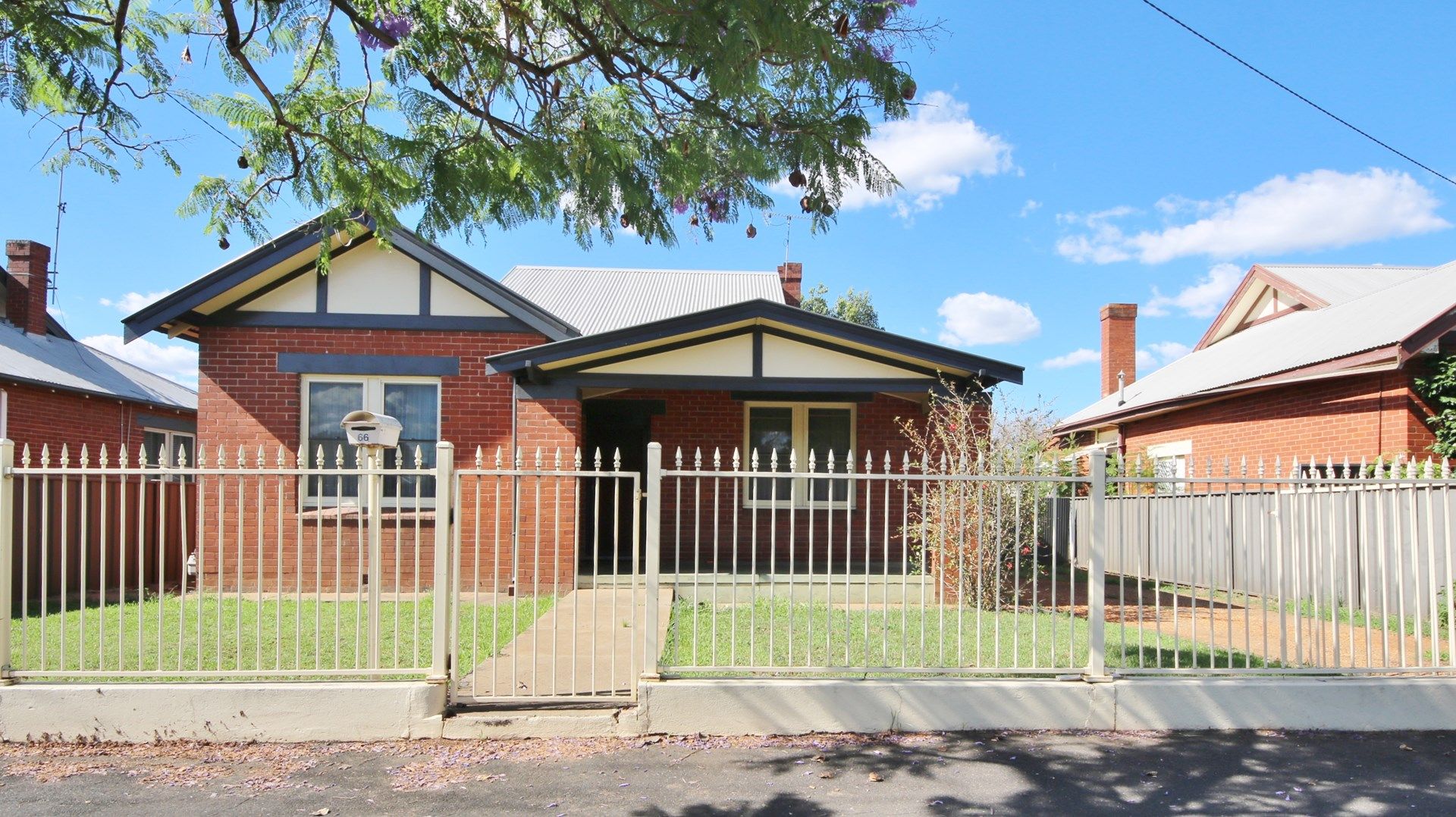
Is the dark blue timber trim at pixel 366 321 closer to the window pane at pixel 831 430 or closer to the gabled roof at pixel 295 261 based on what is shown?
the gabled roof at pixel 295 261

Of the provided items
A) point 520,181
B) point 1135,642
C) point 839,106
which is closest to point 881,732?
point 1135,642

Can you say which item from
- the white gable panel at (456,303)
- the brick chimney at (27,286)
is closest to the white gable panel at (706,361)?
the white gable panel at (456,303)

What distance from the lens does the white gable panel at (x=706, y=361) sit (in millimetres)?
10547

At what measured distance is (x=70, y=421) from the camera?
555 inches

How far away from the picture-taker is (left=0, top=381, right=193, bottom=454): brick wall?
13.0 metres

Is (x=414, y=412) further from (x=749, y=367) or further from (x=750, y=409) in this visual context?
(x=750, y=409)


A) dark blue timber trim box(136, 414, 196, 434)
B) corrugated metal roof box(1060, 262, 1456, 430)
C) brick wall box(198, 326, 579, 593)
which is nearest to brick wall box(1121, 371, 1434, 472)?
corrugated metal roof box(1060, 262, 1456, 430)

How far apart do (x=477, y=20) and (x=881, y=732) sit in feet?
17.2

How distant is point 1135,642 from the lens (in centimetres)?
779

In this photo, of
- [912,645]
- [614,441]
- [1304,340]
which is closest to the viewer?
[912,645]

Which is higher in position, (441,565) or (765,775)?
(441,565)

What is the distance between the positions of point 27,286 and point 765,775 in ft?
53.7

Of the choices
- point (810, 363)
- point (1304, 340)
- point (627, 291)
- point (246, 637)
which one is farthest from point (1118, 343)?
point (246, 637)

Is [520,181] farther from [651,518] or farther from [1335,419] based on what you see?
[1335,419]
